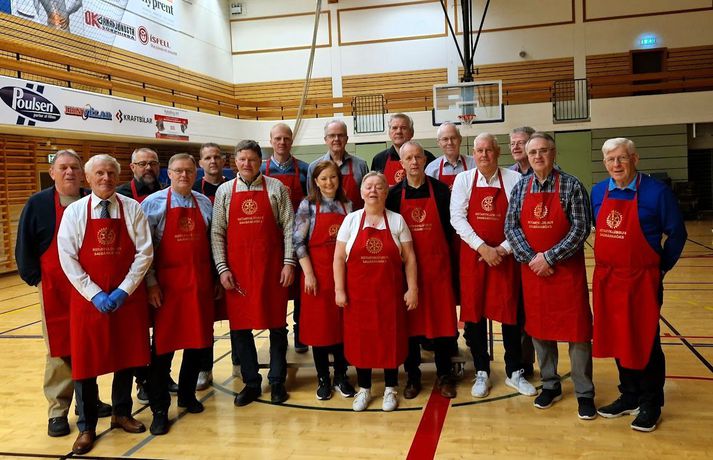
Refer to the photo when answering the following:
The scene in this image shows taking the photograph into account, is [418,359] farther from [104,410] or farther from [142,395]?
[104,410]

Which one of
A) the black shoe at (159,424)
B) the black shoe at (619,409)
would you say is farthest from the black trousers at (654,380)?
the black shoe at (159,424)

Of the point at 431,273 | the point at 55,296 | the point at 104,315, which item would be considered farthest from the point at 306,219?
the point at 55,296

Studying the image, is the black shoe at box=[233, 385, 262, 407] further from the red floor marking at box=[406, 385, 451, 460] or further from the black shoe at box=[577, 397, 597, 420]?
the black shoe at box=[577, 397, 597, 420]

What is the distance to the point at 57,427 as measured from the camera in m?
3.37

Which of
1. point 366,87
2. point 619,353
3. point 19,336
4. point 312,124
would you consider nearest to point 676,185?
point 366,87

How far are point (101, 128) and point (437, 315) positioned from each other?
30.3 ft

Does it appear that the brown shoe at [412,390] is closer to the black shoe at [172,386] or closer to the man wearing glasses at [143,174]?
the black shoe at [172,386]

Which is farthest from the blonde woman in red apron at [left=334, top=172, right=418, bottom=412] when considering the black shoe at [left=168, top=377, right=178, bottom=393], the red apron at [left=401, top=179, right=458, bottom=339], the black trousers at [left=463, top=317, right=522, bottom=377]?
the black shoe at [left=168, top=377, right=178, bottom=393]

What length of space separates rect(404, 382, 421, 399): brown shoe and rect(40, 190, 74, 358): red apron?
2.10 m

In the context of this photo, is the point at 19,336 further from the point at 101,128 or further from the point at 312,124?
the point at 312,124

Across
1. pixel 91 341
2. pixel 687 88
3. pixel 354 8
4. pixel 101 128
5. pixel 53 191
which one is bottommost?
pixel 91 341

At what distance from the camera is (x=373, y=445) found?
306 centimetres

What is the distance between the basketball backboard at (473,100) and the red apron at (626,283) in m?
11.0

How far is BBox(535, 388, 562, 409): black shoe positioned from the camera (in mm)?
3471
